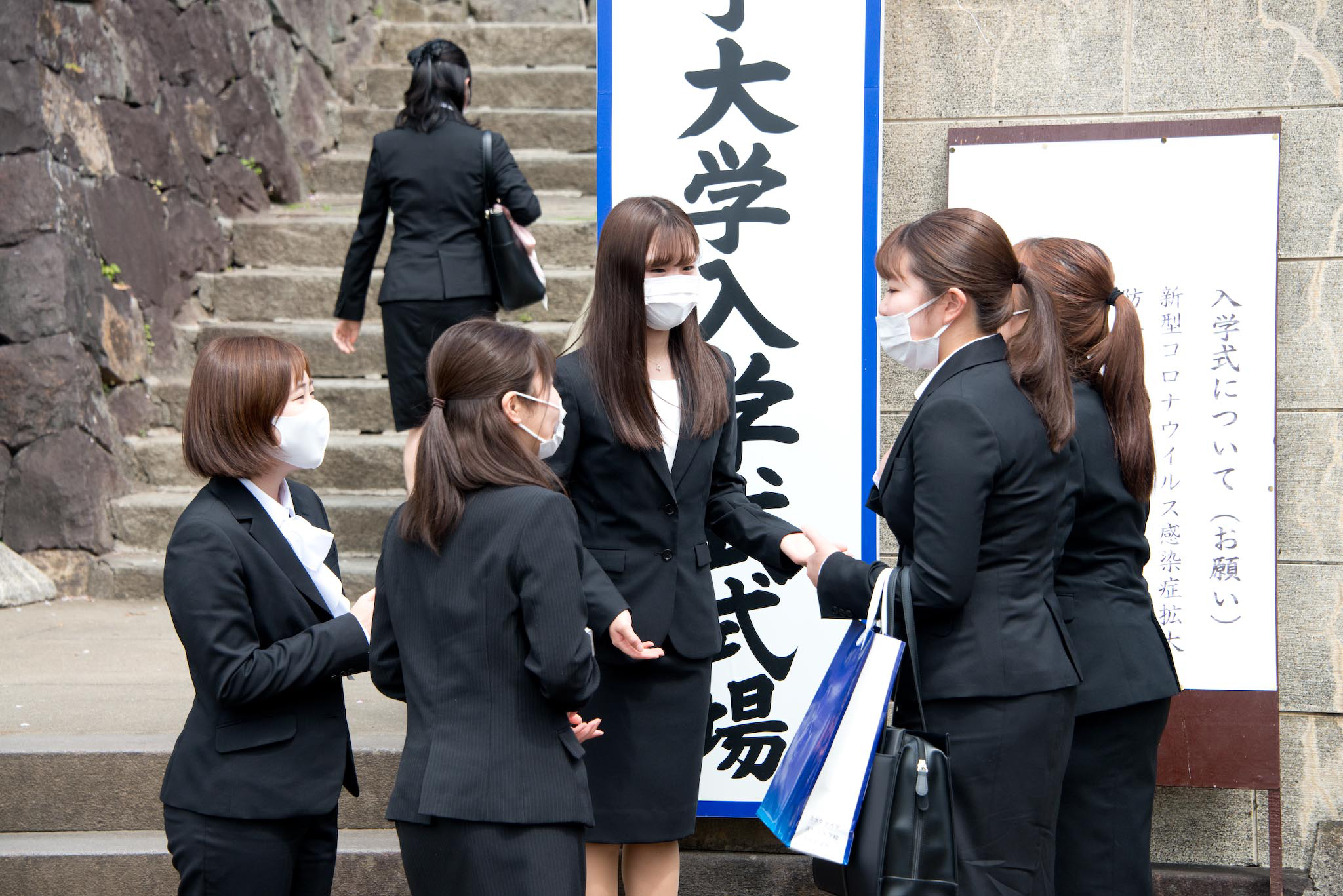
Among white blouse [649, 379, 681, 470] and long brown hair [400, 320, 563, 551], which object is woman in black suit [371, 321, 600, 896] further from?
white blouse [649, 379, 681, 470]

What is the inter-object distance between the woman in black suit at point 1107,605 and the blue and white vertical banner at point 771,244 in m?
0.81

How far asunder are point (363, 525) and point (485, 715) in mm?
3691

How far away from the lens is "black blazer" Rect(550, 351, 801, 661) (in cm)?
274

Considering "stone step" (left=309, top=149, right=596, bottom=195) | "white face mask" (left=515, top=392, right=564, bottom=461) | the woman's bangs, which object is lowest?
"white face mask" (left=515, top=392, right=564, bottom=461)

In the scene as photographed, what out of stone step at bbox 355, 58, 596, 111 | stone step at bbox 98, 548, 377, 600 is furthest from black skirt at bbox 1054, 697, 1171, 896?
stone step at bbox 355, 58, 596, 111

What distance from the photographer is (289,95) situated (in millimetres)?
8031

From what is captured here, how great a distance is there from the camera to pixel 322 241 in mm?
6973

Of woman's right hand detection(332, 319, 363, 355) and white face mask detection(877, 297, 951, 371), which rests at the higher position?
woman's right hand detection(332, 319, 363, 355)

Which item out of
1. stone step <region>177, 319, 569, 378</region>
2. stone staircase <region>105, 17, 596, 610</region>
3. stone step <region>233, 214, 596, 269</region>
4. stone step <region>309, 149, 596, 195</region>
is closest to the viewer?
stone staircase <region>105, 17, 596, 610</region>

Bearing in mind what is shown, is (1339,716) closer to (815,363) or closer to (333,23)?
(815,363)

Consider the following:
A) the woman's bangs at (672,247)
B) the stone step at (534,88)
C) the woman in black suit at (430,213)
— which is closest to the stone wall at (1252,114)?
the woman's bangs at (672,247)

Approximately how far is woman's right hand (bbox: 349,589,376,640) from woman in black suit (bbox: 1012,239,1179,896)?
1489 mm

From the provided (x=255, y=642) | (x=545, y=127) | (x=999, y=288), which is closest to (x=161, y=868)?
(x=255, y=642)

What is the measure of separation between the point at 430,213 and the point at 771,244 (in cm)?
216
